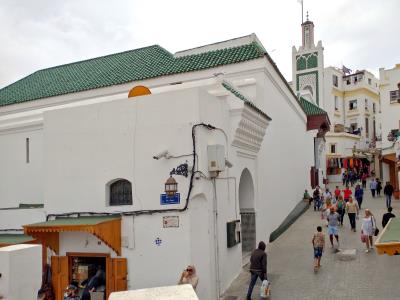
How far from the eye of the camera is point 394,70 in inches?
1082

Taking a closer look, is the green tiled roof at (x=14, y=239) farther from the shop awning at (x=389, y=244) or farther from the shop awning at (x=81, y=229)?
the shop awning at (x=389, y=244)

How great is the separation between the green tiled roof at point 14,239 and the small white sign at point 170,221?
364 centimetres

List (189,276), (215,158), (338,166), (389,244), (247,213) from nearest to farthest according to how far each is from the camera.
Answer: (389,244) < (189,276) < (215,158) < (247,213) < (338,166)

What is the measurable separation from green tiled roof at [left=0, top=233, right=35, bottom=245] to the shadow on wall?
26.7ft

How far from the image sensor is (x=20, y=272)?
16.3ft

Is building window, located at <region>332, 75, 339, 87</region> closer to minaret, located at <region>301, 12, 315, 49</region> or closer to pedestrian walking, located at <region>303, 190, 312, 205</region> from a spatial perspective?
minaret, located at <region>301, 12, 315, 49</region>

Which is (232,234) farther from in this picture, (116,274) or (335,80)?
(335,80)

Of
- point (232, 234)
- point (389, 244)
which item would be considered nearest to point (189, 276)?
point (232, 234)

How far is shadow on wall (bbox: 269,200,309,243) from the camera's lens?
15.2 metres

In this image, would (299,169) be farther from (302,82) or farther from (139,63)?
(302,82)

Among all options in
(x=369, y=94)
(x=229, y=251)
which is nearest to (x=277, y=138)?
(x=229, y=251)

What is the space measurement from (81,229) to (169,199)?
81.0 inches

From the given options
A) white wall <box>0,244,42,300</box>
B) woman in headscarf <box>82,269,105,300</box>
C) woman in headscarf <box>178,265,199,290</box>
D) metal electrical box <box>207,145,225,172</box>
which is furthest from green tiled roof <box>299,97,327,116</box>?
white wall <box>0,244,42,300</box>

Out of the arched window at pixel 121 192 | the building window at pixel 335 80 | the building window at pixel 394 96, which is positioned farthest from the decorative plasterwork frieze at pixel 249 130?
the building window at pixel 335 80
